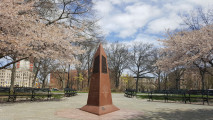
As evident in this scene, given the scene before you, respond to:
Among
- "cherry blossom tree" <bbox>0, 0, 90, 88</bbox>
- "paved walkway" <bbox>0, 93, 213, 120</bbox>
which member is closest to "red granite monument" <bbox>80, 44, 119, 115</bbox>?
"paved walkway" <bbox>0, 93, 213, 120</bbox>

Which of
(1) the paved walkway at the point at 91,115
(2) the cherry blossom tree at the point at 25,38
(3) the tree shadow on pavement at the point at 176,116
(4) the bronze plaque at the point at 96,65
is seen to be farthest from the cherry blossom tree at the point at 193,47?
(2) the cherry blossom tree at the point at 25,38

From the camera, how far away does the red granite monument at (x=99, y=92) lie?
7.03m

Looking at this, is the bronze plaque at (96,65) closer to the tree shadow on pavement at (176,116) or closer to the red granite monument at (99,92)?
the red granite monument at (99,92)

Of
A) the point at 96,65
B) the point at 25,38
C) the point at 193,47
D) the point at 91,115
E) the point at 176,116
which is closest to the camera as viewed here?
the point at 176,116

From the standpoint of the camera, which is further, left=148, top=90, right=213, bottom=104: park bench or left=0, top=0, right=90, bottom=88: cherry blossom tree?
left=148, top=90, right=213, bottom=104: park bench

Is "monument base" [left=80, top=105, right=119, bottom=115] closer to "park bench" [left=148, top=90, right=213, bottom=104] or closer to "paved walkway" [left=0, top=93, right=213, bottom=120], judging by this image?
"paved walkway" [left=0, top=93, right=213, bottom=120]

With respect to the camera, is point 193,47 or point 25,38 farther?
point 193,47

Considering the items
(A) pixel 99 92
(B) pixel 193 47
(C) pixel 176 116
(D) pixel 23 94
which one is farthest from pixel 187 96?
(D) pixel 23 94

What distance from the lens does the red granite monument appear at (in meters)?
7.03

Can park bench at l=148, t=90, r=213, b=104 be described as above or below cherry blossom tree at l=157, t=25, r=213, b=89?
below

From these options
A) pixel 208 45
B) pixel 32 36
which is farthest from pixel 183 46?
pixel 32 36

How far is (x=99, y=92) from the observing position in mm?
7258

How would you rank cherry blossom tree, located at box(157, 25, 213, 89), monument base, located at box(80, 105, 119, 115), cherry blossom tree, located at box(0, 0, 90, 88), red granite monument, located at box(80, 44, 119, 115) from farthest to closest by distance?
cherry blossom tree, located at box(157, 25, 213, 89), cherry blossom tree, located at box(0, 0, 90, 88), red granite monument, located at box(80, 44, 119, 115), monument base, located at box(80, 105, 119, 115)

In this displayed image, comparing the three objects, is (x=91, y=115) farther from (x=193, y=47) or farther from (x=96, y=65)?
(x=193, y=47)
